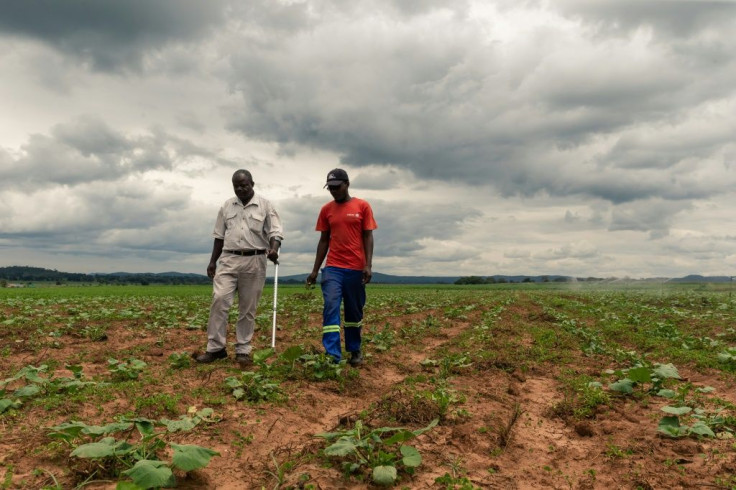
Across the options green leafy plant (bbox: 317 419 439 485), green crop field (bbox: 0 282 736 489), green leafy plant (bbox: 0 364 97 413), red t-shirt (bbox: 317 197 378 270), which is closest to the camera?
green leafy plant (bbox: 317 419 439 485)

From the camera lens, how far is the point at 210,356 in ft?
22.0

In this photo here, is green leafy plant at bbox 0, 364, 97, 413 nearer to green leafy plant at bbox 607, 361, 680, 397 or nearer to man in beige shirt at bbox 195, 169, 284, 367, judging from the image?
man in beige shirt at bbox 195, 169, 284, 367

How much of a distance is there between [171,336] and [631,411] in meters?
8.25

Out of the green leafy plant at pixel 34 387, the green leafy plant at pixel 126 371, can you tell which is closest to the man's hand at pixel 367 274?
the green leafy plant at pixel 126 371

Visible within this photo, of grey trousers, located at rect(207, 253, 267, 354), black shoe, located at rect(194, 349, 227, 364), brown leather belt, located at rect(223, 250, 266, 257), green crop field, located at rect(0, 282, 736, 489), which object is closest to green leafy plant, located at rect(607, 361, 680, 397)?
green crop field, located at rect(0, 282, 736, 489)

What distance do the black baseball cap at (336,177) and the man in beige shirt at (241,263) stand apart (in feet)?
3.45

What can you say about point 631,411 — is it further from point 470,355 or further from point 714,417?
point 470,355

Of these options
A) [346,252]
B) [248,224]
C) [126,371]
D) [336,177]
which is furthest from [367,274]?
[126,371]

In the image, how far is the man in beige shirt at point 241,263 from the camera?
21.9 feet

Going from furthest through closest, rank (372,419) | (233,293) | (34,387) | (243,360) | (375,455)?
(233,293) < (243,360) < (34,387) < (372,419) < (375,455)

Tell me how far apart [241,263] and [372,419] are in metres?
3.21

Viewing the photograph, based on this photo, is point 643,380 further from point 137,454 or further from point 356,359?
point 137,454

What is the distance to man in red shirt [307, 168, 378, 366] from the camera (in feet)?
21.3

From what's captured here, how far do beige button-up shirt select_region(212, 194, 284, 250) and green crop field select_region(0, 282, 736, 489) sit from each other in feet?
5.38
